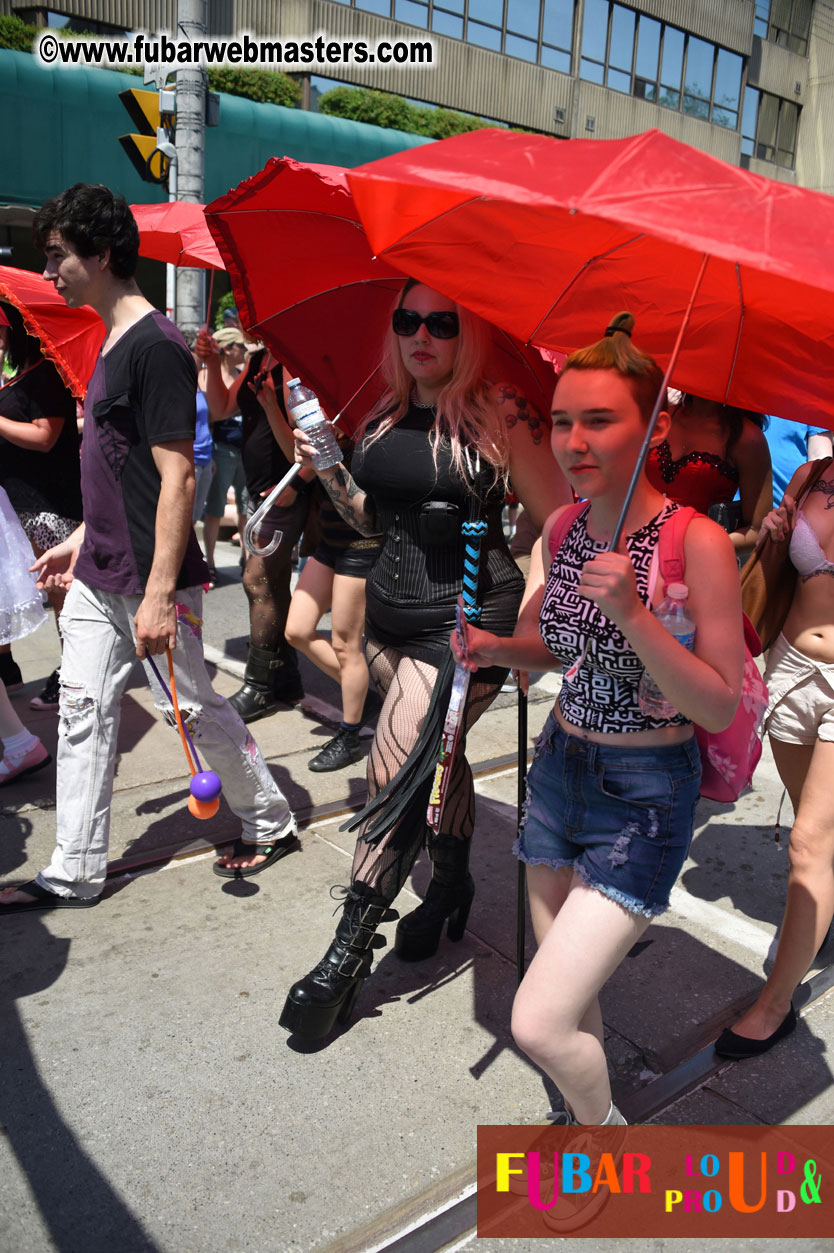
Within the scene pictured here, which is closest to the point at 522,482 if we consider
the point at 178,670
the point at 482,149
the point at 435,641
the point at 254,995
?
the point at 435,641

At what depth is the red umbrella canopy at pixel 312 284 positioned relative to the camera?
3.22 m

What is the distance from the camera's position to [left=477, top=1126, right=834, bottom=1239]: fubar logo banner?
2.41m

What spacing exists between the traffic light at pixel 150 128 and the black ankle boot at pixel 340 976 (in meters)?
7.62

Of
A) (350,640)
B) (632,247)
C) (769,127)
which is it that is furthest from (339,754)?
(769,127)

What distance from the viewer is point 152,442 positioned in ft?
11.1

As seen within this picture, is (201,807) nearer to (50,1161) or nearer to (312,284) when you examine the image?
(50,1161)

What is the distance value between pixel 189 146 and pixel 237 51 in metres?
13.2

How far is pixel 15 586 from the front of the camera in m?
4.47

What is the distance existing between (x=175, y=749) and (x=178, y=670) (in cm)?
168

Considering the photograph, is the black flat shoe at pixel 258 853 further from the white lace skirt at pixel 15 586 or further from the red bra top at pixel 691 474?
the red bra top at pixel 691 474

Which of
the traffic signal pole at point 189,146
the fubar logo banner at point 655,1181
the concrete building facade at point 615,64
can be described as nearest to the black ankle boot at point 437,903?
the fubar logo banner at point 655,1181

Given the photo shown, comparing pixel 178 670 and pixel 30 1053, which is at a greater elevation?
pixel 178 670

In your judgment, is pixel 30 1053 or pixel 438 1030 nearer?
pixel 30 1053

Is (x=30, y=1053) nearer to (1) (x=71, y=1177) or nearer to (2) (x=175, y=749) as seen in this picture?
(1) (x=71, y=1177)
